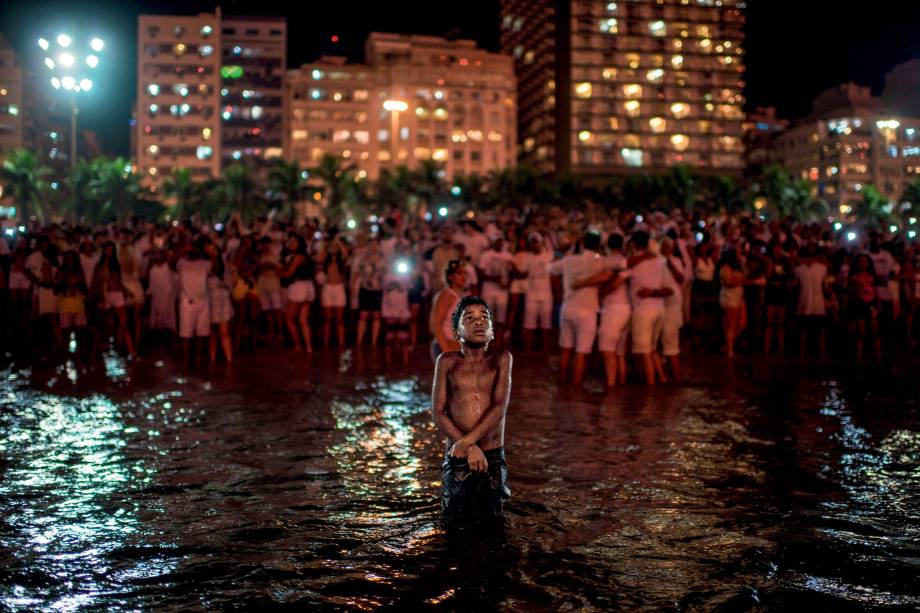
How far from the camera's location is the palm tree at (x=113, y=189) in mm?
80500

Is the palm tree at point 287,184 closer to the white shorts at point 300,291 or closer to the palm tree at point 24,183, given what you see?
the palm tree at point 24,183

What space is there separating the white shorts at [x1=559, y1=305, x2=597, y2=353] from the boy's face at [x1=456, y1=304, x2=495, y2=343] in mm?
6435

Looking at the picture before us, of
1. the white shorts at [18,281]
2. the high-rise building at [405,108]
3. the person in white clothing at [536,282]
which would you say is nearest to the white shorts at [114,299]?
the white shorts at [18,281]

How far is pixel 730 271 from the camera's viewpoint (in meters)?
14.6

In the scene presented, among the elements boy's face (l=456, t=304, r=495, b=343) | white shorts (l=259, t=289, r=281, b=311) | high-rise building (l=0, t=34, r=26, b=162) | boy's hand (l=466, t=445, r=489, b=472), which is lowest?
boy's hand (l=466, t=445, r=489, b=472)

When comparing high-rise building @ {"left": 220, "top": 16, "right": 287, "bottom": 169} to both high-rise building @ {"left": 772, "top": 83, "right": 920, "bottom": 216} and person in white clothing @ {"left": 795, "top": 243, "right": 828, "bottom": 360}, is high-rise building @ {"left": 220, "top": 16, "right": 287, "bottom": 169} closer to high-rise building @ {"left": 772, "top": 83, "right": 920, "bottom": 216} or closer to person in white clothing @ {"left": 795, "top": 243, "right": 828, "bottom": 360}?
high-rise building @ {"left": 772, "top": 83, "right": 920, "bottom": 216}

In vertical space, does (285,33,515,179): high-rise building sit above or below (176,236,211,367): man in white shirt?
above

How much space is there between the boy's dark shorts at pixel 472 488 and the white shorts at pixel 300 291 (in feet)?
34.2

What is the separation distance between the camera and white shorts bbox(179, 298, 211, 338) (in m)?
14.0

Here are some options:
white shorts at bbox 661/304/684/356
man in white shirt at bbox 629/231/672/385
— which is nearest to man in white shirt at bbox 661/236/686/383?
white shorts at bbox 661/304/684/356

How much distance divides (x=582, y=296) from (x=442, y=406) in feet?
21.8

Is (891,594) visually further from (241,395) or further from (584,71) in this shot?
(584,71)

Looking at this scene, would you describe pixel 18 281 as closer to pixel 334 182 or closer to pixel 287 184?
pixel 287 184

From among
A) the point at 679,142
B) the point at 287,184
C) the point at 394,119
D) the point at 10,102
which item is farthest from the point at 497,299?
the point at 679,142
